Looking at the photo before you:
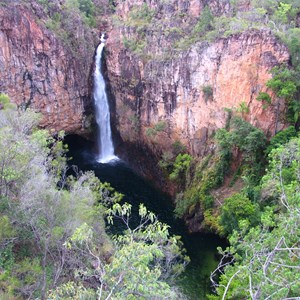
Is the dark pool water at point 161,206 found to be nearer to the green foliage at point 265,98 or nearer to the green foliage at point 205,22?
the green foliage at point 265,98

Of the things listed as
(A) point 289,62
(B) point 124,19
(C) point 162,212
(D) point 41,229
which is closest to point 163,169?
(C) point 162,212

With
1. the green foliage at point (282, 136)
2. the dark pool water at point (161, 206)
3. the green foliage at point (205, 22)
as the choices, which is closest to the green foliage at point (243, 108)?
the green foliage at point (282, 136)

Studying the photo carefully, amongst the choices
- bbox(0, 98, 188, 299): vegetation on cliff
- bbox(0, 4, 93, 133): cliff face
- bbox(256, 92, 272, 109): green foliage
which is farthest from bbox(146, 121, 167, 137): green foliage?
bbox(0, 98, 188, 299): vegetation on cliff

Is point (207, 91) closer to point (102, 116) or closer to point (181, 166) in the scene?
point (181, 166)

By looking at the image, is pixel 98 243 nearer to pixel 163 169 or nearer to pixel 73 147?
pixel 163 169

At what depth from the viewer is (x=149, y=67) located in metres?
21.8

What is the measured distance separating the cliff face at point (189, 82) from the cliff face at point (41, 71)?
8.92 ft

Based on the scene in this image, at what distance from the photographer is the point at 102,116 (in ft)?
83.8

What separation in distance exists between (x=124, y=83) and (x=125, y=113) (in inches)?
81.0

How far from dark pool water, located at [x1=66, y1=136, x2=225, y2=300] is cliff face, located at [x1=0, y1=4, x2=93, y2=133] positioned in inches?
106

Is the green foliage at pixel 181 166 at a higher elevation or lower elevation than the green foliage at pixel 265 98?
lower

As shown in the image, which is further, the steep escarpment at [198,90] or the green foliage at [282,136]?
the steep escarpment at [198,90]

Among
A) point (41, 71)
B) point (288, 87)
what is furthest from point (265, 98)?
point (41, 71)

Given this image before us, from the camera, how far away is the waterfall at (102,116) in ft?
81.6
